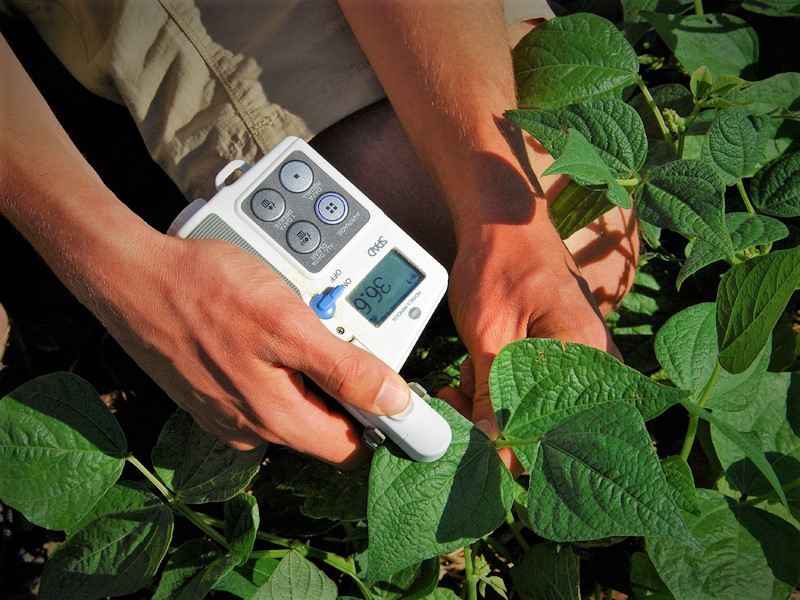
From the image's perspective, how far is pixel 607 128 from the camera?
0.83 meters

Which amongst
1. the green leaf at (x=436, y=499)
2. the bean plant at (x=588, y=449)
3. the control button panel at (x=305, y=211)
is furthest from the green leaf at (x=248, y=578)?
the control button panel at (x=305, y=211)

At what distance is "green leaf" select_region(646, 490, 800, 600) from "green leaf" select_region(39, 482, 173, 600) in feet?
1.82

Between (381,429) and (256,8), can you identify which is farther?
(256,8)

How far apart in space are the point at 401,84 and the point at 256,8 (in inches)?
9.7

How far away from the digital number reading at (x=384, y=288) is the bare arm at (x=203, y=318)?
0.10 metres

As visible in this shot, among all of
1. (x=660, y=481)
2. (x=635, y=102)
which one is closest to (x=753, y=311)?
(x=660, y=481)

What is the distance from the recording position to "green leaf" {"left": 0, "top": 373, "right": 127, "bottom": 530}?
864mm

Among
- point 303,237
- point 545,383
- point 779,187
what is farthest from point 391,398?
point 779,187

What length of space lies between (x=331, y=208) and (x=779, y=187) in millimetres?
537

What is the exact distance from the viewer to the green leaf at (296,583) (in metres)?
0.75

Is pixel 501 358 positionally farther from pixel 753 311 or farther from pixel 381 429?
pixel 753 311

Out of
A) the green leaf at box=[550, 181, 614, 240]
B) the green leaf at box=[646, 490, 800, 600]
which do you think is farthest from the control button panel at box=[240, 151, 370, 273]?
the green leaf at box=[646, 490, 800, 600]

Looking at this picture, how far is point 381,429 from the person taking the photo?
726 mm

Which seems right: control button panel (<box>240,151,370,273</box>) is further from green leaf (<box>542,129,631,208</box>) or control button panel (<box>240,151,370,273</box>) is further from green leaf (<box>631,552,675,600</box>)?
green leaf (<box>631,552,675,600</box>)
